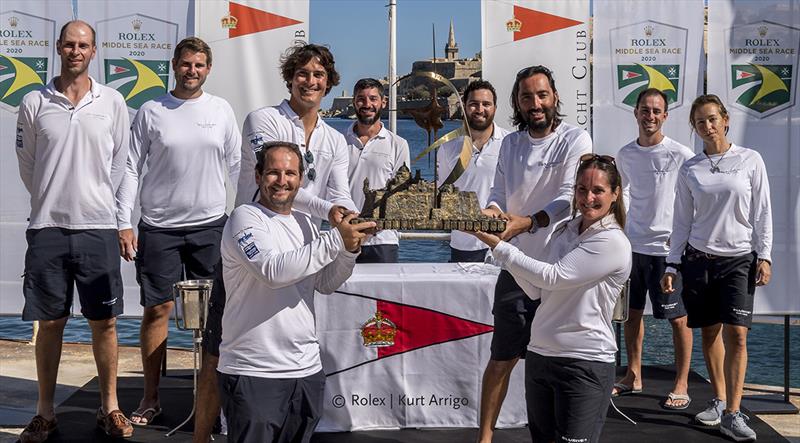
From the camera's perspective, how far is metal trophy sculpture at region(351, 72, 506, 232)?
10.6ft

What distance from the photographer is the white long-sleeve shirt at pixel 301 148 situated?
3.55 meters

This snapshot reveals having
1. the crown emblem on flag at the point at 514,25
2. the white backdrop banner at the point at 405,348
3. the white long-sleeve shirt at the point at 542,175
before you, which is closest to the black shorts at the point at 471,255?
the white backdrop banner at the point at 405,348

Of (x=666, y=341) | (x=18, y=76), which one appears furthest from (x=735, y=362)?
(x=666, y=341)

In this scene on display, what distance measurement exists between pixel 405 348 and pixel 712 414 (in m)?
1.55

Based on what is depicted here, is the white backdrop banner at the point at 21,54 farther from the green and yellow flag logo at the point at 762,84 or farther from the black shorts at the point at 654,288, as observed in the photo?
the green and yellow flag logo at the point at 762,84

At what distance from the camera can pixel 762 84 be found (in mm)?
6043

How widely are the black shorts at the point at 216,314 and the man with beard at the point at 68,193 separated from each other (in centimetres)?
83

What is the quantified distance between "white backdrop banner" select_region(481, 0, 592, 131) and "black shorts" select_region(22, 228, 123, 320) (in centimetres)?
285

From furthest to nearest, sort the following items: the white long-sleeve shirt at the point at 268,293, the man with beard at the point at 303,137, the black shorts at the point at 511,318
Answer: the black shorts at the point at 511,318 → the man with beard at the point at 303,137 → the white long-sleeve shirt at the point at 268,293

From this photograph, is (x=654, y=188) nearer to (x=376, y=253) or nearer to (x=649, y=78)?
(x=649, y=78)

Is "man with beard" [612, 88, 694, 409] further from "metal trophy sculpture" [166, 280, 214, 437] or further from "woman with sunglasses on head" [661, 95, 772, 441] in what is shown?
"metal trophy sculpture" [166, 280, 214, 437]

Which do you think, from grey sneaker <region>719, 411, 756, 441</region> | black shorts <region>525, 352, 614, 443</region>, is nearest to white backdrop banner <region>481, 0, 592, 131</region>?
grey sneaker <region>719, 411, 756, 441</region>

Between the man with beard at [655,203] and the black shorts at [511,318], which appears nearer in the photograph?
the black shorts at [511,318]

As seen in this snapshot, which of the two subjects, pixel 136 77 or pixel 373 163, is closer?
pixel 373 163
